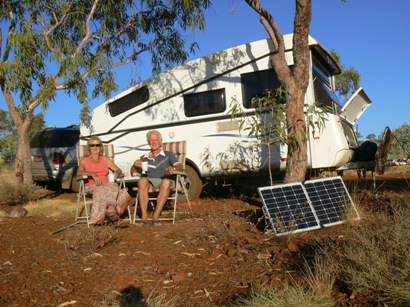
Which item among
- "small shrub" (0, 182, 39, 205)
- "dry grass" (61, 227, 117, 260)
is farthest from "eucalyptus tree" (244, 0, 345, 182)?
"small shrub" (0, 182, 39, 205)

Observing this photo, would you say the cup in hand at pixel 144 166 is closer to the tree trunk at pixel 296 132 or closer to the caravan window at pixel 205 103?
the tree trunk at pixel 296 132

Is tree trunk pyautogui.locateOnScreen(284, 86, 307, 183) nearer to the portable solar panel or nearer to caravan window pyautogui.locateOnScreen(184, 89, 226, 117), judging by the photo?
the portable solar panel

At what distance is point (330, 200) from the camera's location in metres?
5.35

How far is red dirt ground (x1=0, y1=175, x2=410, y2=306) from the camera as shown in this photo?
3385mm

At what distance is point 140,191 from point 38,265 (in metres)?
2.33

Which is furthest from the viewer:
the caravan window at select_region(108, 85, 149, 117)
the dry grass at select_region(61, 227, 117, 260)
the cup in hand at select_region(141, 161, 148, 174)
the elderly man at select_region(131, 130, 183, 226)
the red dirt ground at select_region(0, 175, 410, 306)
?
the caravan window at select_region(108, 85, 149, 117)

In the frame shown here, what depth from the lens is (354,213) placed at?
5.17 meters

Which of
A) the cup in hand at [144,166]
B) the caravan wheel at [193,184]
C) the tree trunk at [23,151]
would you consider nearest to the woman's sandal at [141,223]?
the cup in hand at [144,166]

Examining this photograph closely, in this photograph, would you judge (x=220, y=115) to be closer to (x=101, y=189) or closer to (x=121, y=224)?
(x=101, y=189)

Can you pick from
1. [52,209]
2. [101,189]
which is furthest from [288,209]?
[52,209]

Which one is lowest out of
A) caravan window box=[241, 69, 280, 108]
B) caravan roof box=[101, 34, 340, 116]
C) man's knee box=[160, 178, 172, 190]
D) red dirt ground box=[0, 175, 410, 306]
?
red dirt ground box=[0, 175, 410, 306]

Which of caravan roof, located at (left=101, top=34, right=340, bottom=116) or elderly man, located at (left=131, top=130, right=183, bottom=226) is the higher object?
caravan roof, located at (left=101, top=34, right=340, bottom=116)

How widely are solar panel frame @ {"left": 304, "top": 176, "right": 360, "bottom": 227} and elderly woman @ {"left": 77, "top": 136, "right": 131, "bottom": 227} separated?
237 cm

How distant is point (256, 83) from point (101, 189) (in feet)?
10.4
